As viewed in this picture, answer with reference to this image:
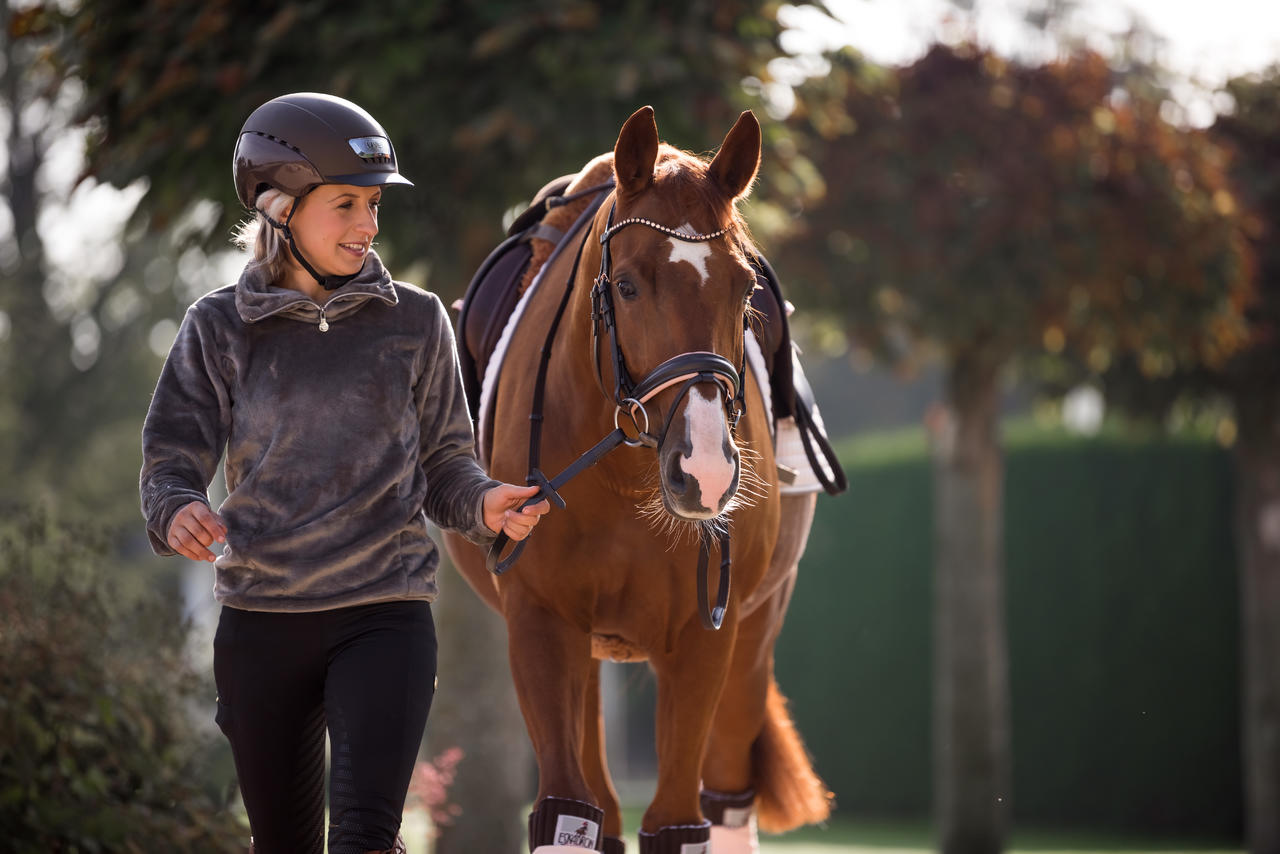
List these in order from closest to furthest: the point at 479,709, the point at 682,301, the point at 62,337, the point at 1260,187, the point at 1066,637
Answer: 1. the point at 682,301
2. the point at 479,709
3. the point at 1260,187
4. the point at 1066,637
5. the point at 62,337

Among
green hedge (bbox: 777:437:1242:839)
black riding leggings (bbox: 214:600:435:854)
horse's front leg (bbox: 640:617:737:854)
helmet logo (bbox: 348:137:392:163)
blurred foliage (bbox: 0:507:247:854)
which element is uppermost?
helmet logo (bbox: 348:137:392:163)

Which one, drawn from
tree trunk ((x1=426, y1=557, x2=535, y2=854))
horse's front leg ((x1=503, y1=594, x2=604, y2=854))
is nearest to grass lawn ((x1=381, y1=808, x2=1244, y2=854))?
tree trunk ((x1=426, y1=557, x2=535, y2=854))

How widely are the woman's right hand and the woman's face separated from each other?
57 cm

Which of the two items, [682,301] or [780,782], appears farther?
[780,782]

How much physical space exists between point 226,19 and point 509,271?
2003 millimetres

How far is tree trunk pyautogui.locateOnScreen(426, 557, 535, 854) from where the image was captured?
6751mm

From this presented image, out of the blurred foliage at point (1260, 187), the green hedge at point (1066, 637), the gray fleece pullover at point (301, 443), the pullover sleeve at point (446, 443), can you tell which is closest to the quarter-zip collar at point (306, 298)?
the gray fleece pullover at point (301, 443)

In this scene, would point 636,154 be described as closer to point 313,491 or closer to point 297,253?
point 297,253

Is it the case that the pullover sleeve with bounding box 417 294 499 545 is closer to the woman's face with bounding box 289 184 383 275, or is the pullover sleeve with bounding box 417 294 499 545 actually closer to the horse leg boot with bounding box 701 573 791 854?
the woman's face with bounding box 289 184 383 275

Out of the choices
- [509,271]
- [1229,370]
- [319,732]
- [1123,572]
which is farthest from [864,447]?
[319,732]

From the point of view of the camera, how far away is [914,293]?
28.0 ft

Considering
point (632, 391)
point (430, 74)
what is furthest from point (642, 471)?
point (430, 74)

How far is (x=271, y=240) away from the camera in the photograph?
9.55 feet

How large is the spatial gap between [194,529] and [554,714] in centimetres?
114
